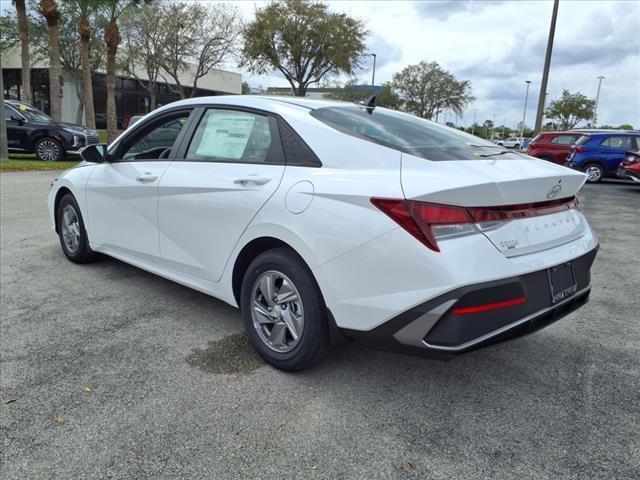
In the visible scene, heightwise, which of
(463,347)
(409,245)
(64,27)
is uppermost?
(64,27)

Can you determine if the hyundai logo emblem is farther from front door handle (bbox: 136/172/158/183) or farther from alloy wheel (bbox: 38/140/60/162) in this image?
alloy wheel (bbox: 38/140/60/162)

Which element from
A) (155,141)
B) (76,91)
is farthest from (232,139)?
(76,91)

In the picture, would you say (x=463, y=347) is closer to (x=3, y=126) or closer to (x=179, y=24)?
(x=3, y=126)

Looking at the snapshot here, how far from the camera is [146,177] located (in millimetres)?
3846

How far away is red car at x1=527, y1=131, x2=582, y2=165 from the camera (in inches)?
657

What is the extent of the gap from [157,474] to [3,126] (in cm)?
1483

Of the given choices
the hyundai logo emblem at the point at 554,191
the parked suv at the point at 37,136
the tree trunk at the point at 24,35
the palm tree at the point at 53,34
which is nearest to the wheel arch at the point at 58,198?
the hyundai logo emblem at the point at 554,191

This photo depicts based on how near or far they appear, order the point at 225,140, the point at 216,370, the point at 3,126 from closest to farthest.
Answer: the point at 216,370 < the point at 225,140 < the point at 3,126

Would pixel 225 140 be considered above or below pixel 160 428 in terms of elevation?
above

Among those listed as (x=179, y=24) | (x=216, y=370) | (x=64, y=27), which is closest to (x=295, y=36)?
(x=179, y=24)

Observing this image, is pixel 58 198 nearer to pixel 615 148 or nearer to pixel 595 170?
pixel 595 170

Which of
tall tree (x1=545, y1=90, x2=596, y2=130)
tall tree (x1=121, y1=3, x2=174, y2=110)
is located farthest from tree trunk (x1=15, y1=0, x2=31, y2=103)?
tall tree (x1=545, y1=90, x2=596, y2=130)

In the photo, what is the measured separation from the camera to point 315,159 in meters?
2.82

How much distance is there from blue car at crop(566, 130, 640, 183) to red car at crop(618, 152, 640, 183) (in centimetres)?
182
